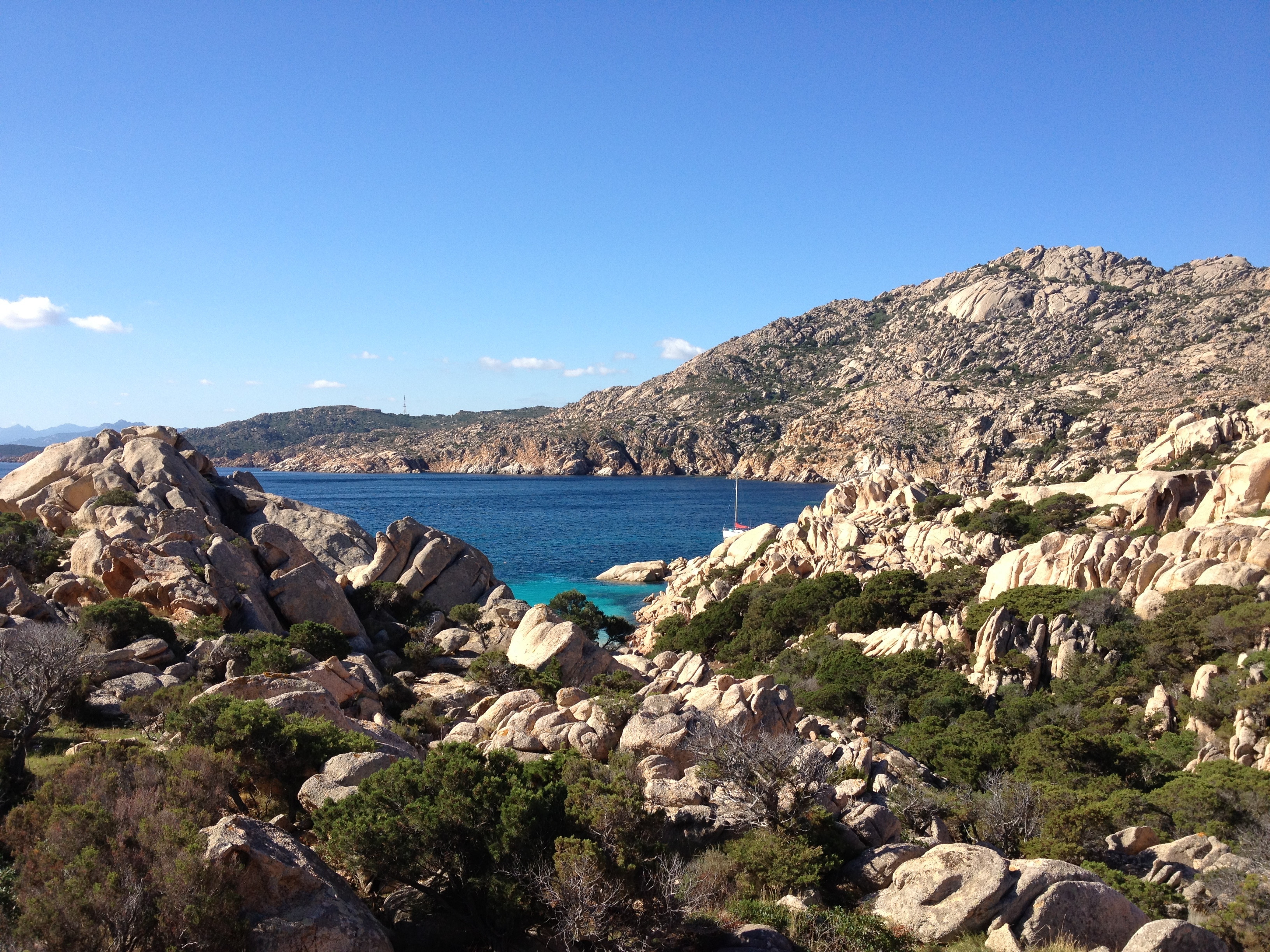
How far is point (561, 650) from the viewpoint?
27.2 meters

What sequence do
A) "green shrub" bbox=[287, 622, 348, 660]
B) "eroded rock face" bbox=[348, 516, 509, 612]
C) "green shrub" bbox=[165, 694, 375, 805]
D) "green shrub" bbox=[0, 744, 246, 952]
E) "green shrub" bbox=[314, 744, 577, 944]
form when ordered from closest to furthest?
"green shrub" bbox=[0, 744, 246, 952]
"green shrub" bbox=[314, 744, 577, 944]
"green shrub" bbox=[165, 694, 375, 805]
"green shrub" bbox=[287, 622, 348, 660]
"eroded rock face" bbox=[348, 516, 509, 612]

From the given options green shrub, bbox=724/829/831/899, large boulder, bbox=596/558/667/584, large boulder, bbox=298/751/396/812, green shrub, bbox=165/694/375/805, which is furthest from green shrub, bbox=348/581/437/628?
large boulder, bbox=596/558/667/584

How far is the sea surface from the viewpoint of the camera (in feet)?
248

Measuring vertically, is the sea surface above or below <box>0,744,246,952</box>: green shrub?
below

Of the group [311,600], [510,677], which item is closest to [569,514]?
[311,600]

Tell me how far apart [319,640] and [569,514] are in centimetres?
9758

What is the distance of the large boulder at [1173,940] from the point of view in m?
9.61

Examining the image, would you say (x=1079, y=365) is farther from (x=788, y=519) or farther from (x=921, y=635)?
(x=921, y=635)

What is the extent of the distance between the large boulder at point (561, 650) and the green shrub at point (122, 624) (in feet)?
35.5

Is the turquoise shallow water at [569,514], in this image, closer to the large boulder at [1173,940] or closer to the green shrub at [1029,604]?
A: the green shrub at [1029,604]

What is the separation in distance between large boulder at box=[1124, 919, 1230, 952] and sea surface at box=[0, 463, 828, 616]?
5070 centimetres

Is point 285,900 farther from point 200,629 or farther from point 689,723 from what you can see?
point 200,629

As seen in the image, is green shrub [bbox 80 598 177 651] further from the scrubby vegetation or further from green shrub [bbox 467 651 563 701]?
the scrubby vegetation

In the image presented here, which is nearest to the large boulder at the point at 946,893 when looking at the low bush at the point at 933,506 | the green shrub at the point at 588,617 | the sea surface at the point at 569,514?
the green shrub at the point at 588,617
